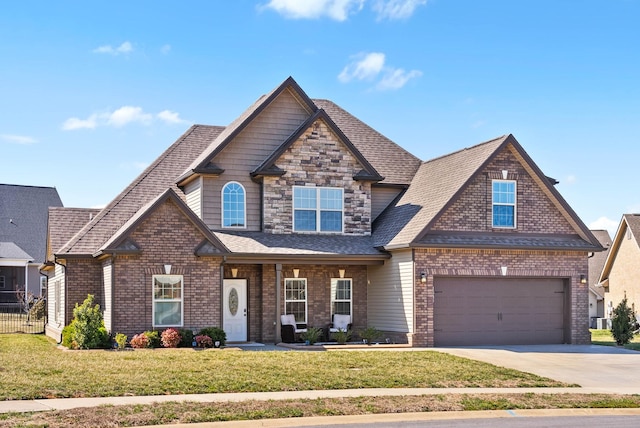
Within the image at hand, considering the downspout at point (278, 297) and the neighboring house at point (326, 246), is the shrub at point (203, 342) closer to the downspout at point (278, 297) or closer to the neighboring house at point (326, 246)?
the neighboring house at point (326, 246)

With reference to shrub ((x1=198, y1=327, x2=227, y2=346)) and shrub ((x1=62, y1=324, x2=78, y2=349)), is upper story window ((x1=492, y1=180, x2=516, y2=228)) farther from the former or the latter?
shrub ((x1=62, y1=324, x2=78, y2=349))

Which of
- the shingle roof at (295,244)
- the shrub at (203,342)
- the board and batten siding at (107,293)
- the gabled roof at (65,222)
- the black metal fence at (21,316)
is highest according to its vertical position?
the gabled roof at (65,222)

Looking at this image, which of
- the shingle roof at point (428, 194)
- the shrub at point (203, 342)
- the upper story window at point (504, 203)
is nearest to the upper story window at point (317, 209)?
the shingle roof at point (428, 194)

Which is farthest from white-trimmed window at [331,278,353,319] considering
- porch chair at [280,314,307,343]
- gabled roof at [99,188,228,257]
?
gabled roof at [99,188,228,257]

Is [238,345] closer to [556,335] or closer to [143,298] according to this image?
[143,298]

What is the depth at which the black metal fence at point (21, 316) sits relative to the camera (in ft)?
120

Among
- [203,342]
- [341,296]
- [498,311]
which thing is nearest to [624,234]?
[498,311]

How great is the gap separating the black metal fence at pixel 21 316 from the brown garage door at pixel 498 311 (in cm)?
1728

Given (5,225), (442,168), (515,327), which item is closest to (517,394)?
(515,327)

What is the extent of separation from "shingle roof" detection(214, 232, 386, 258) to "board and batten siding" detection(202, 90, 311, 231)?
762 mm

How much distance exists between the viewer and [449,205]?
90.3 ft

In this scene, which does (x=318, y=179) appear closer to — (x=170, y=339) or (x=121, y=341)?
(x=170, y=339)

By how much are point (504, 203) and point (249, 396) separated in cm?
1579

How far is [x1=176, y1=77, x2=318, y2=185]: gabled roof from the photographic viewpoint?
93.7ft
